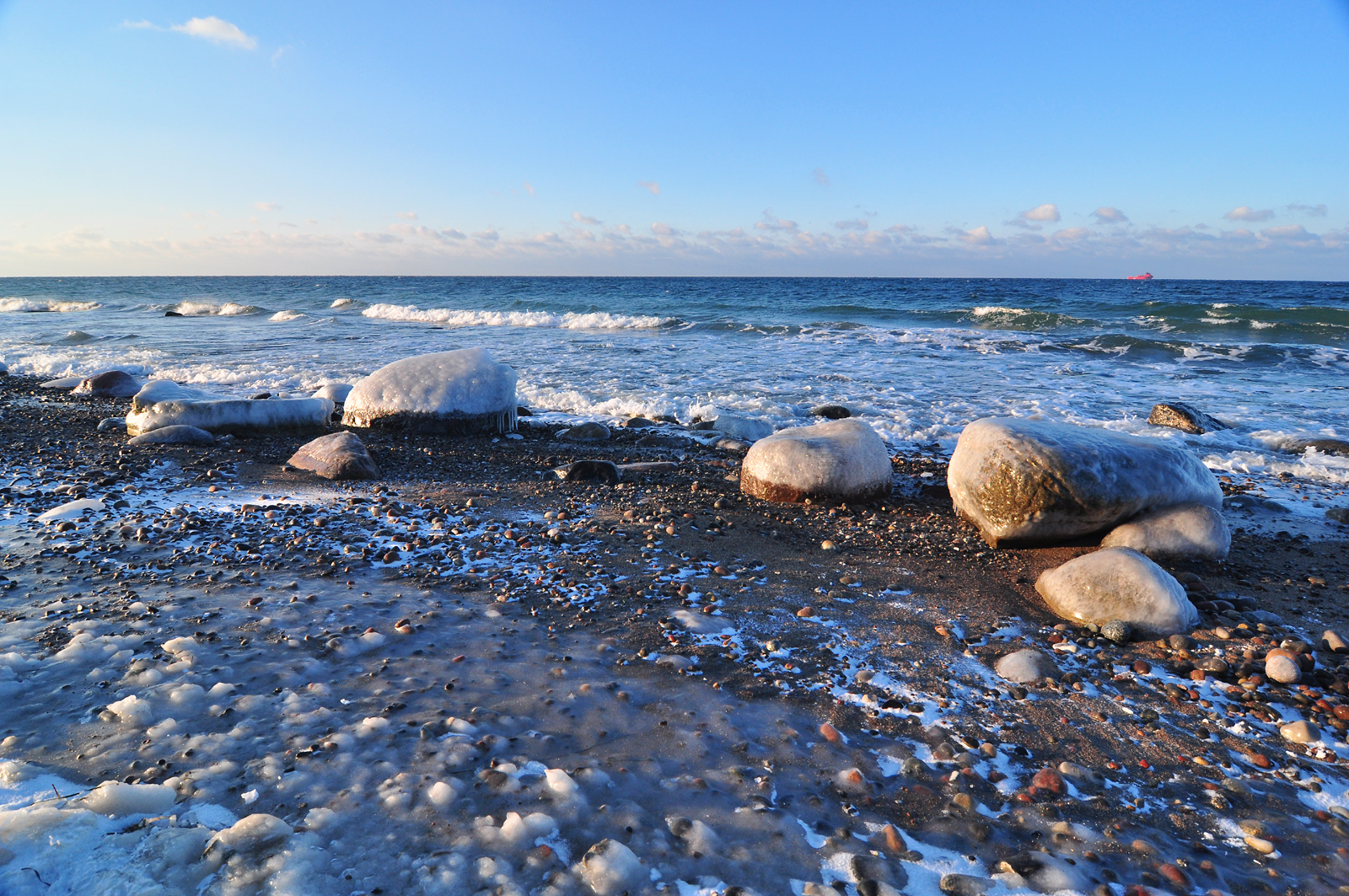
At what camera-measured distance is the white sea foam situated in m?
31.2

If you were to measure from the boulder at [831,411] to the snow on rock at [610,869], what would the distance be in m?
6.83

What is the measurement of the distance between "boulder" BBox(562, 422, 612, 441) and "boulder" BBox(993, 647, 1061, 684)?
4.73m

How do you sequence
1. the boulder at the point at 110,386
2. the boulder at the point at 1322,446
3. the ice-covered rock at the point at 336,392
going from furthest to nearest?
1. the boulder at the point at 110,386
2. the ice-covered rock at the point at 336,392
3. the boulder at the point at 1322,446

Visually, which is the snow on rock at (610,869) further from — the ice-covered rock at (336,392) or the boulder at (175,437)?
the ice-covered rock at (336,392)

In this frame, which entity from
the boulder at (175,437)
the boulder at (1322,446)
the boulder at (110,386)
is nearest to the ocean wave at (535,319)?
the boulder at (110,386)

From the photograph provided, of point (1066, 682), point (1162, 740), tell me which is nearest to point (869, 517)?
point (1066, 682)

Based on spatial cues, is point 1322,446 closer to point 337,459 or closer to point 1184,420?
point 1184,420

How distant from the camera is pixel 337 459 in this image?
5297 mm

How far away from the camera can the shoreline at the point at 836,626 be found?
6.72 feet

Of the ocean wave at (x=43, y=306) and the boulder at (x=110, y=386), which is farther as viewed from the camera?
the ocean wave at (x=43, y=306)

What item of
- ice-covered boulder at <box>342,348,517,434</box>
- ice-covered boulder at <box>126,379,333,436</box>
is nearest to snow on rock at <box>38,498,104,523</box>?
ice-covered boulder at <box>126,379,333,436</box>

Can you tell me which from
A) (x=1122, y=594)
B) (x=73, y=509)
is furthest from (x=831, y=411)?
(x=73, y=509)

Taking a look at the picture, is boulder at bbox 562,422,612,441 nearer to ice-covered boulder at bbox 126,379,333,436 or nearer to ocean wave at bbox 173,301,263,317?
ice-covered boulder at bbox 126,379,333,436

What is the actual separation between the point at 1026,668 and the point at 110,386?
35.1 feet
